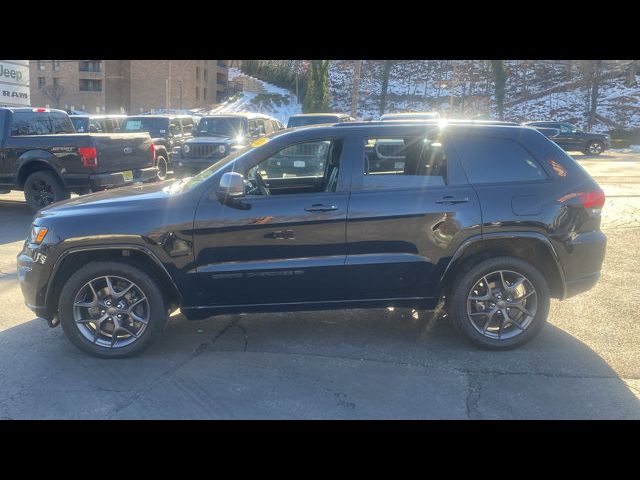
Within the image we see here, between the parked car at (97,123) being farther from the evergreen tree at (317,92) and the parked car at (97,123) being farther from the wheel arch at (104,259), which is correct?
the evergreen tree at (317,92)

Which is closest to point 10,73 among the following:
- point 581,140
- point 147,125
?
point 147,125

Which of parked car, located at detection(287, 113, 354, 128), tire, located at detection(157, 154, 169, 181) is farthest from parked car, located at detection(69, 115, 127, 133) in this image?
parked car, located at detection(287, 113, 354, 128)

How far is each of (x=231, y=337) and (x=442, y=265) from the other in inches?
75.6

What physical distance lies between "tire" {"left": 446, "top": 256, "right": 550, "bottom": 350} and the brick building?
56.9 metres

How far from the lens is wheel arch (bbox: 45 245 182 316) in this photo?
436 centimetres

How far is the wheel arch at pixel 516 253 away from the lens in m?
4.45

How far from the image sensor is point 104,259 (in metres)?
4.40

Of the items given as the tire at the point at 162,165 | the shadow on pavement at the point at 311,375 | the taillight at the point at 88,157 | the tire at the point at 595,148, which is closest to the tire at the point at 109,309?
the shadow on pavement at the point at 311,375

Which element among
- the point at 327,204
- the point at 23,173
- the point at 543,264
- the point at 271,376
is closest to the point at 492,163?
the point at 543,264

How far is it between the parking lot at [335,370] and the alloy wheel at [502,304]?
20 centimetres

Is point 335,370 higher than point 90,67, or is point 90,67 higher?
point 90,67

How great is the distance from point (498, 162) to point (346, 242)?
1444 millimetres

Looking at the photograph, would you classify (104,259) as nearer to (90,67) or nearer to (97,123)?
(97,123)

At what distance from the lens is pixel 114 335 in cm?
445
